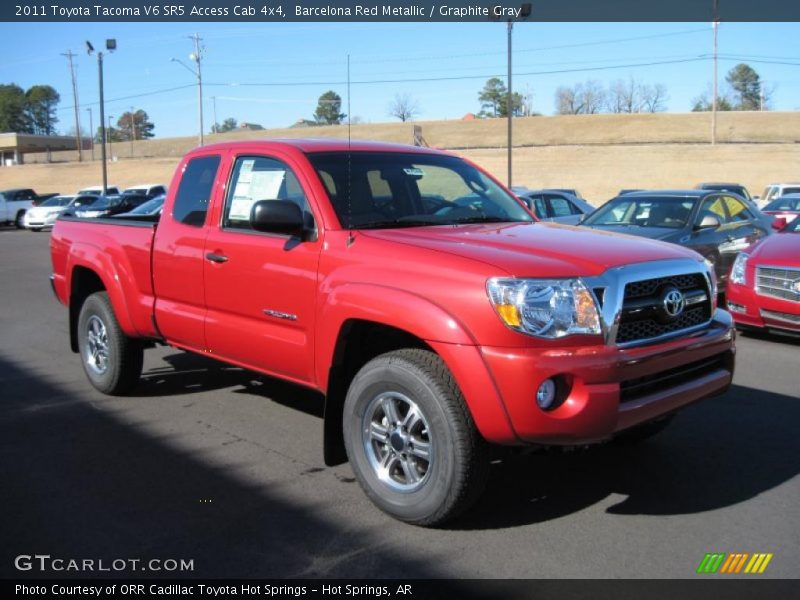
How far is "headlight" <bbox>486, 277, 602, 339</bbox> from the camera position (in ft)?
11.1

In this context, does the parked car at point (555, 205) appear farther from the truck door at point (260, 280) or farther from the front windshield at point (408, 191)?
the truck door at point (260, 280)

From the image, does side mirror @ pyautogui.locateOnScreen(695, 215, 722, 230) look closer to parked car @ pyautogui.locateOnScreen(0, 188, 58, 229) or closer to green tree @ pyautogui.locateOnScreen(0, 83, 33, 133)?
parked car @ pyautogui.locateOnScreen(0, 188, 58, 229)

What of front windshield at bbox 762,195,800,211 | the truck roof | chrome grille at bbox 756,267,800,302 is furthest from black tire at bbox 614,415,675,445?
front windshield at bbox 762,195,800,211

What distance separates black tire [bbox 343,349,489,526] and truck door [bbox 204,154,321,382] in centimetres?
51

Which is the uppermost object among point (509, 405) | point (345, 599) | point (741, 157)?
point (741, 157)

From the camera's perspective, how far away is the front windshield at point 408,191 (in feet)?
14.7

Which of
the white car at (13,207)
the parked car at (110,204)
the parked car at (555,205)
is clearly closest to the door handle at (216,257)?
the parked car at (555,205)

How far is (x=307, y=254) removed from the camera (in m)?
4.28

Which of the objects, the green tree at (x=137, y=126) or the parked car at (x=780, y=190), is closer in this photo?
the parked car at (x=780, y=190)

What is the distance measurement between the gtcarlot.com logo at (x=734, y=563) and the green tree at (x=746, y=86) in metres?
131

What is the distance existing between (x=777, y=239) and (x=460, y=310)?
6757mm

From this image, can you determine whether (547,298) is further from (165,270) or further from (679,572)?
(165,270)

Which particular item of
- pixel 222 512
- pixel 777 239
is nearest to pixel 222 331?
pixel 222 512

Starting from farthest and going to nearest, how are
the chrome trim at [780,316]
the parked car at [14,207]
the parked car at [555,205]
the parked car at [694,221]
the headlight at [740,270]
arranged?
the parked car at [14,207] < the parked car at [555,205] < the parked car at [694,221] < the headlight at [740,270] < the chrome trim at [780,316]
